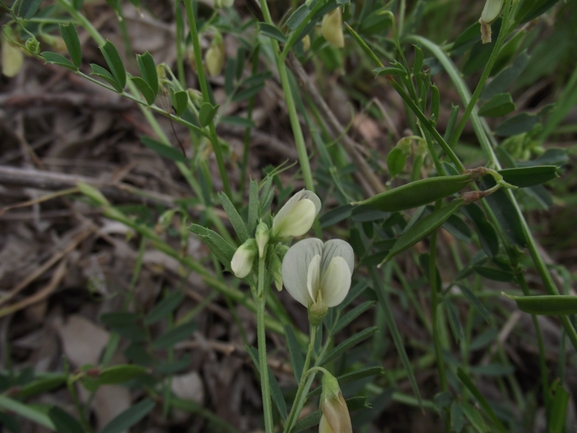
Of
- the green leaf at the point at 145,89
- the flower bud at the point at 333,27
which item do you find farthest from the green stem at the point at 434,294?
the green leaf at the point at 145,89

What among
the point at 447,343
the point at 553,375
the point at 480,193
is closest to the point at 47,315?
the point at 447,343

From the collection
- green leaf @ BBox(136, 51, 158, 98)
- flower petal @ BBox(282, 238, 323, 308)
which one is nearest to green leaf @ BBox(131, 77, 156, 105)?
green leaf @ BBox(136, 51, 158, 98)

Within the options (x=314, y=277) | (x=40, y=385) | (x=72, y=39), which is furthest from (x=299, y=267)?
(x=40, y=385)

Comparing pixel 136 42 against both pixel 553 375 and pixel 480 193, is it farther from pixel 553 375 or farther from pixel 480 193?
pixel 553 375

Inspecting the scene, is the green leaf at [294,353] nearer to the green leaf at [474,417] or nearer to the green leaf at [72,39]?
the green leaf at [474,417]

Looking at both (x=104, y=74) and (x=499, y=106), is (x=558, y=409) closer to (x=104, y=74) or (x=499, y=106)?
(x=499, y=106)
